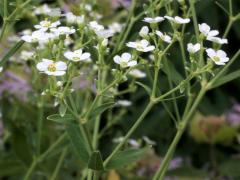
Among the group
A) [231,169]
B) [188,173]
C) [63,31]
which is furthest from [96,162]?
[231,169]

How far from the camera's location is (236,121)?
1.54m

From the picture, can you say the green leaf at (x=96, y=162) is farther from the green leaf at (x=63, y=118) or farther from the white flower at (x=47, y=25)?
the white flower at (x=47, y=25)

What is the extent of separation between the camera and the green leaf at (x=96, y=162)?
2.48 feet

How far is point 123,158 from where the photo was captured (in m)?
0.81

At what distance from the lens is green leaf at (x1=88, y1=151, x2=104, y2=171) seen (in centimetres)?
76

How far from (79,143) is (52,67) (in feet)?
0.40

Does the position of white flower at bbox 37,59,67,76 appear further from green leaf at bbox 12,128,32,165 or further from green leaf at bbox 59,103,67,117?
green leaf at bbox 12,128,32,165

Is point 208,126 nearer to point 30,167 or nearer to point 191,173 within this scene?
point 191,173

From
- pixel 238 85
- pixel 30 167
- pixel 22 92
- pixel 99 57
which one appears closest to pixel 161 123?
pixel 238 85

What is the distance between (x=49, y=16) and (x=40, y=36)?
9 centimetres

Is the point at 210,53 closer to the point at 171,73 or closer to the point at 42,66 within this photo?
the point at 171,73

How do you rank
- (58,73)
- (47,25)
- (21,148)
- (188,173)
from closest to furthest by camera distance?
(58,73), (47,25), (21,148), (188,173)

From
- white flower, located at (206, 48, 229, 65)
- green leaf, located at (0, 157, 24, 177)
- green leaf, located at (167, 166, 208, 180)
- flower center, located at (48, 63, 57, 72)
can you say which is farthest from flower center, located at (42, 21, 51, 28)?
green leaf, located at (167, 166, 208, 180)

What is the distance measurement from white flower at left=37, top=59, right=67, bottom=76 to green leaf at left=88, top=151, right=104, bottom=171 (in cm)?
11
